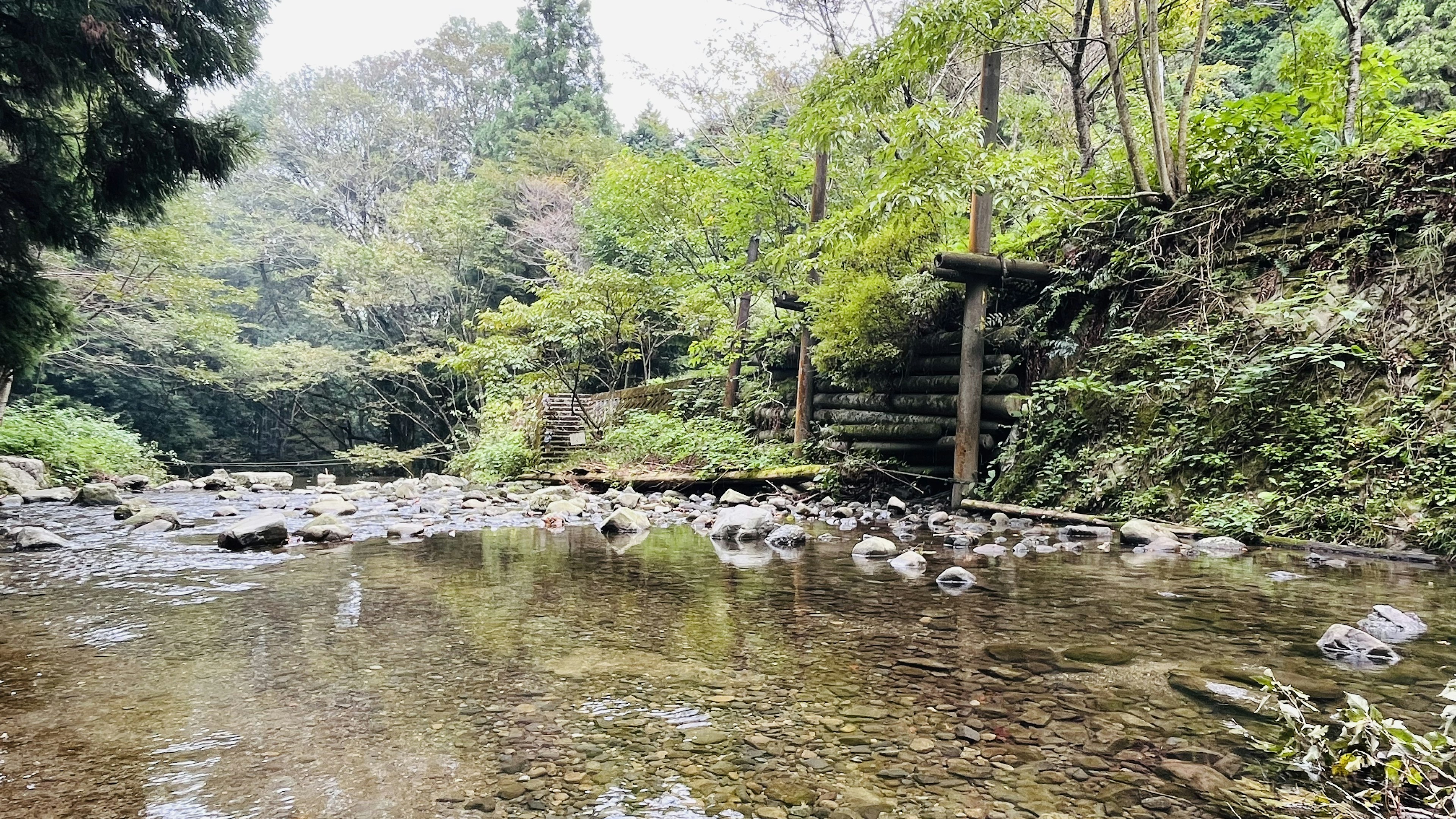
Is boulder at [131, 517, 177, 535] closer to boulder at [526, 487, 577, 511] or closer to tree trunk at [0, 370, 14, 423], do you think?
tree trunk at [0, 370, 14, 423]

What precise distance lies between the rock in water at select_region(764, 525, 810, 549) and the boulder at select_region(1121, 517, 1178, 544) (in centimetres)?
208

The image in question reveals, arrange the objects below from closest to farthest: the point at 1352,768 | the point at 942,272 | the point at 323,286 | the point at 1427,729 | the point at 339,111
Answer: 1. the point at 1352,768
2. the point at 1427,729
3. the point at 942,272
4. the point at 323,286
5. the point at 339,111

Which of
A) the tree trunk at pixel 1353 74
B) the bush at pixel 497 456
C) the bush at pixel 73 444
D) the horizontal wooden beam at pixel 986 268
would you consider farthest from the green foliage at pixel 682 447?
the bush at pixel 73 444

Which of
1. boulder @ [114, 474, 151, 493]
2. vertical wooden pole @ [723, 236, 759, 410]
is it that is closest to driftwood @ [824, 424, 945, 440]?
vertical wooden pole @ [723, 236, 759, 410]

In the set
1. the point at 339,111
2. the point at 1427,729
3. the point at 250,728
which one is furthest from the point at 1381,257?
the point at 339,111

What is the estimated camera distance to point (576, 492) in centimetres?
910

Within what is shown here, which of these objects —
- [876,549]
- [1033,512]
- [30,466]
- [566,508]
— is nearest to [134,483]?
[30,466]

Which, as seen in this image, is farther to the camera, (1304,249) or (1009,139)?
(1009,139)

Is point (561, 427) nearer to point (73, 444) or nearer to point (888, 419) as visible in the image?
point (888, 419)

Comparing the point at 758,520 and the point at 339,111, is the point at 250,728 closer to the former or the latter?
the point at 758,520

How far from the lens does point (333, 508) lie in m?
6.93

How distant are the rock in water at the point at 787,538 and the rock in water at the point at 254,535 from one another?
11.1 ft

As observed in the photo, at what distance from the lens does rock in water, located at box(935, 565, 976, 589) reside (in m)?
3.21

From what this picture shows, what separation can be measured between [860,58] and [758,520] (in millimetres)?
5125
